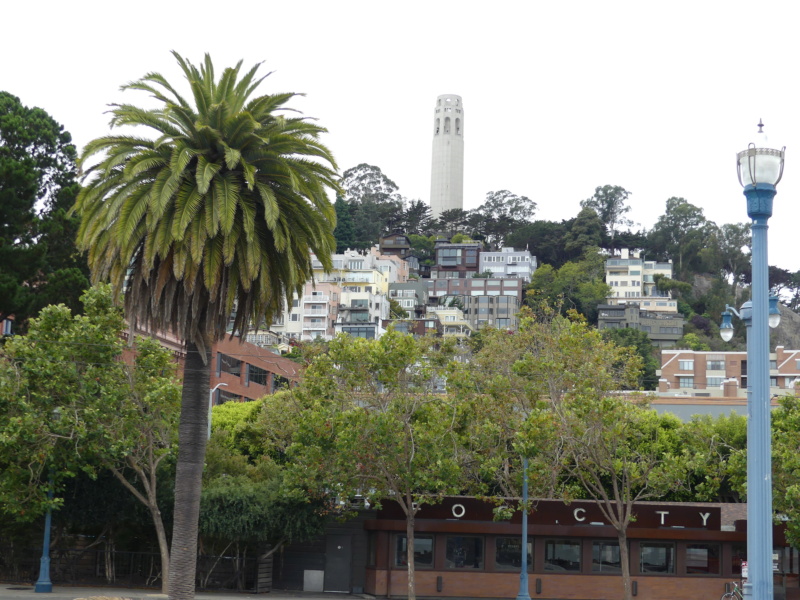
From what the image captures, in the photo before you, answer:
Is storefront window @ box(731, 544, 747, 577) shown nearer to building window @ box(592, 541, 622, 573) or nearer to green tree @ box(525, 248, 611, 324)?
building window @ box(592, 541, 622, 573)

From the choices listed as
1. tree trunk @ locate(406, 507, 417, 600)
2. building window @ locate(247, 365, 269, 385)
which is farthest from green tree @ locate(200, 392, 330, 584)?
building window @ locate(247, 365, 269, 385)

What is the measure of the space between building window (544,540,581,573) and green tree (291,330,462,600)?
16.0 ft

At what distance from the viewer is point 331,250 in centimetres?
2750

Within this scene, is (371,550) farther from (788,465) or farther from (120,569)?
(788,465)

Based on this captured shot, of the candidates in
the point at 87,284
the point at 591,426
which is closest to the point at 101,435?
the point at 87,284

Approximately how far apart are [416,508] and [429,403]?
157 inches

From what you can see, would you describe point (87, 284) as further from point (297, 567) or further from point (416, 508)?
point (416, 508)

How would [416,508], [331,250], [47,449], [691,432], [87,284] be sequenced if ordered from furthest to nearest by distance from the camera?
[87,284]
[691,432]
[416,508]
[47,449]
[331,250]

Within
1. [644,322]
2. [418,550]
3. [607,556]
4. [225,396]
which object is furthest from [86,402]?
[644,322]

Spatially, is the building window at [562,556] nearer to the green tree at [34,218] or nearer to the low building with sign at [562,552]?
the low building with sign at [562,552]

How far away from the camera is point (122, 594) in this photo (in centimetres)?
3672

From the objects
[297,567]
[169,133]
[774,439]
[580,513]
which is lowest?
[297,567]

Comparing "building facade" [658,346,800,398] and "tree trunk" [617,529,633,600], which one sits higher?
"building facade" [658,346,800,398]

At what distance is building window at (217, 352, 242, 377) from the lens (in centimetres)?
7612
